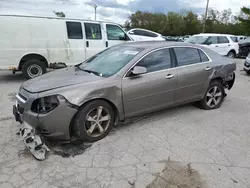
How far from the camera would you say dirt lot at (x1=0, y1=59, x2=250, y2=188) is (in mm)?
2355

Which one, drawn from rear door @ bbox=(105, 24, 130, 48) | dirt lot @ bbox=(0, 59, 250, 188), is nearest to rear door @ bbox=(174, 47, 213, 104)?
dirt lot @ bbox=(0, 59, 250, 188)

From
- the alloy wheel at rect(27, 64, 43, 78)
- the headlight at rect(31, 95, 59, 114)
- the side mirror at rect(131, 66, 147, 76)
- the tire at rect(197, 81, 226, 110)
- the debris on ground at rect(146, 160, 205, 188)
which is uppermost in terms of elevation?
the side mirror at rect(131, 66, 147, 76)

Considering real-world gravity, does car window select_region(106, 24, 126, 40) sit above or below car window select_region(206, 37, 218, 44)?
above

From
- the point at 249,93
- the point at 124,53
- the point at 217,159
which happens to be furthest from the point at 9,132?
the point at 249,93

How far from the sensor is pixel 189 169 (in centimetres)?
257

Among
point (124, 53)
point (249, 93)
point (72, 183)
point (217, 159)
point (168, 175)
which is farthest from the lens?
point (249, 93)

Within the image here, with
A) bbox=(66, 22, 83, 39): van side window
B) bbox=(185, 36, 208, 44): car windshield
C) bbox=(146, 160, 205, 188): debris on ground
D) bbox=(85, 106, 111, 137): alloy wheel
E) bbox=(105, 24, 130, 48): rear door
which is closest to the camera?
bbox=(146, 160, 205, 188): debris on ground

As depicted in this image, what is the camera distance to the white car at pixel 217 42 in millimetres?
11934

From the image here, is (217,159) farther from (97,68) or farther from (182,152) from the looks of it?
(97,68)

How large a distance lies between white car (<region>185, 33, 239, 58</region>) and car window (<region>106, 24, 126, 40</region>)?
18.7 ft

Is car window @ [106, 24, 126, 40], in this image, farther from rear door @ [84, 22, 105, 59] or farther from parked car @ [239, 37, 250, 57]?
parked car @ [239, 37, 250, 57]

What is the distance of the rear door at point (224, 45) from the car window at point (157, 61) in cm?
1013

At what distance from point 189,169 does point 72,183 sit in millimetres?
1427

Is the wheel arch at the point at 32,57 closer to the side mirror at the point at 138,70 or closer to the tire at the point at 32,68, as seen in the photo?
the tire at the point at 32,68
